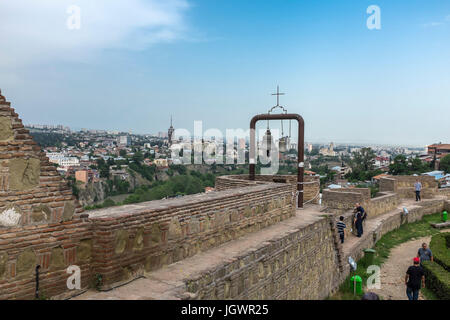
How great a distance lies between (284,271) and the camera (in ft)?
20.3

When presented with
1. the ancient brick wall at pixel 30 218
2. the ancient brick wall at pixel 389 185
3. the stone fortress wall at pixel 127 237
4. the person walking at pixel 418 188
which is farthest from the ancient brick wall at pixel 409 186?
the ancient brick wall at pixel 30 218

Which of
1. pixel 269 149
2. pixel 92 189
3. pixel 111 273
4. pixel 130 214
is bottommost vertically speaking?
pixel 92 189

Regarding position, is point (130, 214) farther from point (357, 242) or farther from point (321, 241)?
point (357, 242)

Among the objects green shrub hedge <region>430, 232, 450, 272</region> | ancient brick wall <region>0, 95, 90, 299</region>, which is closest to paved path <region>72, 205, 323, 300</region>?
ancient brick wall <region>0, 95, 90, 299</region>

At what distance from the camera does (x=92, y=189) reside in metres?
32.2

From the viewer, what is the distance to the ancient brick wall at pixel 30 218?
335 cm

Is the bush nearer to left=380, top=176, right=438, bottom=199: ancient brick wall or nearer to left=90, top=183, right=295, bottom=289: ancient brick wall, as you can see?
left=90, top=183, right=295, bottom=289: ancient brick wall

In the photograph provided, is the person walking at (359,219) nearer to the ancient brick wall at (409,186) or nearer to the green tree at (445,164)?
Answer: the ancient brick wall at (409,186)

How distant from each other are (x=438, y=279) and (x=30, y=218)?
9.32 meters

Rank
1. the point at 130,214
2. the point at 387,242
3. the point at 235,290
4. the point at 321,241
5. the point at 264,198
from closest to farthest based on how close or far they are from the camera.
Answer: the point at 130,214 → the point at 235,290 → the point at 264,198 → the point at 321,241 → the point at 387,242

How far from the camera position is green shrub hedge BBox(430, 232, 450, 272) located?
10320 millimetres

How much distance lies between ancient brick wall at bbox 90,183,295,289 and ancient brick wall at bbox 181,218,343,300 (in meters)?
0.69

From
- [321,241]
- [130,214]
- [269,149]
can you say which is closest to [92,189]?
[269,149]
